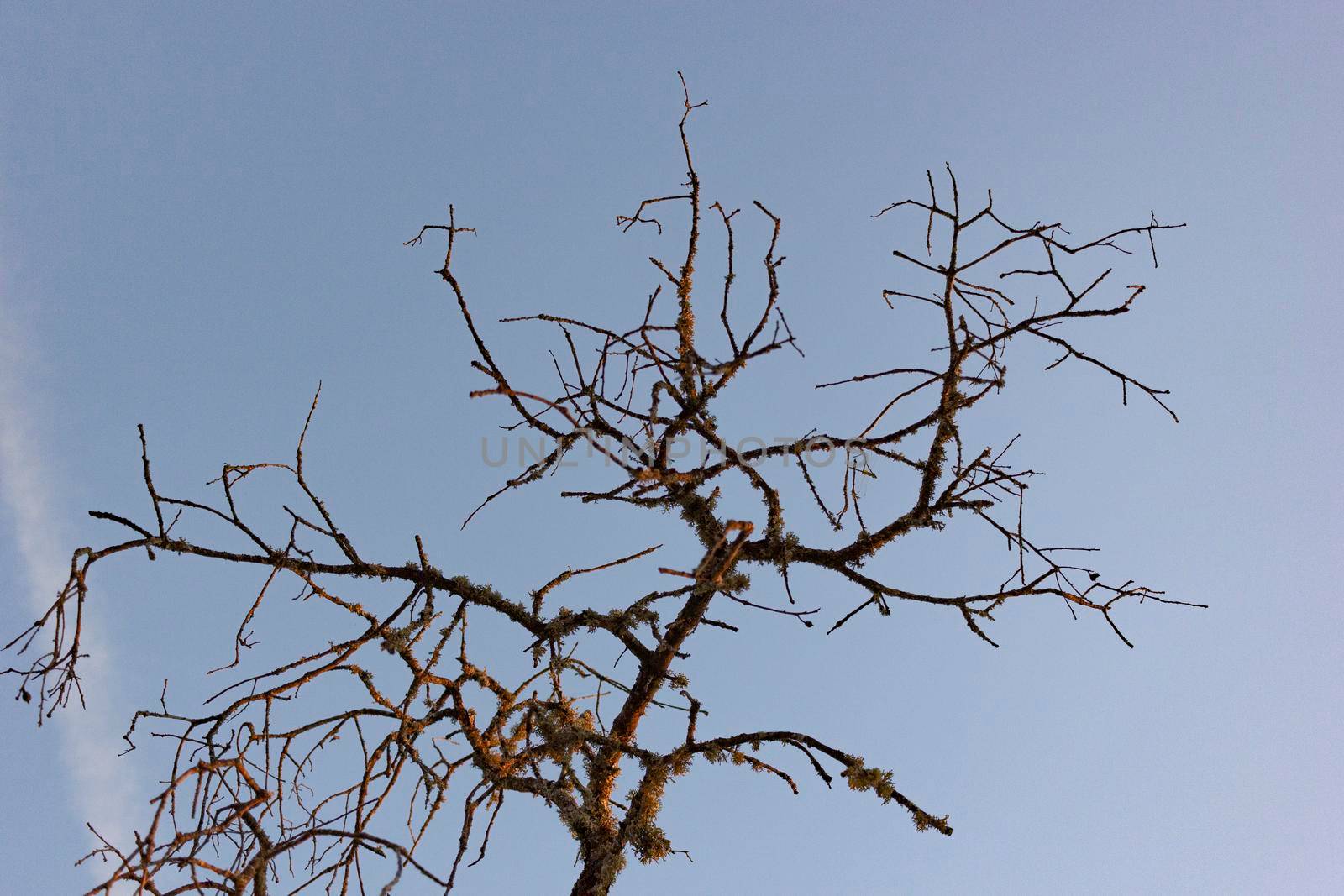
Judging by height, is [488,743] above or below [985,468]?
below

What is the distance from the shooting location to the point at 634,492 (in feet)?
7.19

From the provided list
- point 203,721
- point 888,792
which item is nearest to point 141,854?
point 203,721

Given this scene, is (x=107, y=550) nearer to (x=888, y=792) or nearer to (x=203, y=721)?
(x=203, y=721)

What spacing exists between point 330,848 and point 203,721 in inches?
20.3

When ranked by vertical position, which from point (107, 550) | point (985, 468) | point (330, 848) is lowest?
point (330, 848)

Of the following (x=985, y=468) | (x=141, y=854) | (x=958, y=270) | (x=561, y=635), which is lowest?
(x=141, y=854)

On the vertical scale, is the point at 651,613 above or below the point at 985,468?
below

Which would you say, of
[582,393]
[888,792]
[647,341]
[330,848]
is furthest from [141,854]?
[888,792]

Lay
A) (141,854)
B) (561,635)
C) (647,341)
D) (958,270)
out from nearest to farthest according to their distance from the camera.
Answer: (141,854) < (647,341) < (958,270) < (561,635)

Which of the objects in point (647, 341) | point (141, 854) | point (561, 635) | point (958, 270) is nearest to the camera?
point (141, 854)

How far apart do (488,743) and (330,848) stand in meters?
0.55

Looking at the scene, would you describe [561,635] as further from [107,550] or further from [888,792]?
[107,550]

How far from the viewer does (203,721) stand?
7.68ft

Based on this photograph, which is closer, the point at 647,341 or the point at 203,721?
the point at 647,341
